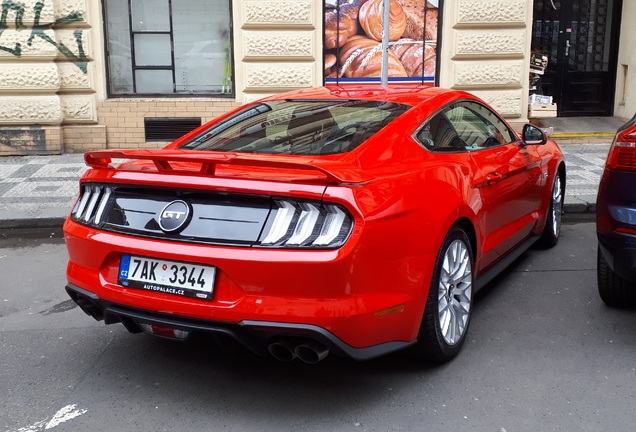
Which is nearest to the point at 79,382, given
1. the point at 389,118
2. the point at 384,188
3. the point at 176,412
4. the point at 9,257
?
the point at 176,412

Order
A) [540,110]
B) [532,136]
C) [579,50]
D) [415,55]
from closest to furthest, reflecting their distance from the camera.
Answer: [532,136]
[415,55]
[540,110]
[579,50]

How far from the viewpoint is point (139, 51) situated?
10836 millimetres

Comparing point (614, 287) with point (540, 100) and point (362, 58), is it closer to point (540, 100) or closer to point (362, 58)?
point (362, 58)

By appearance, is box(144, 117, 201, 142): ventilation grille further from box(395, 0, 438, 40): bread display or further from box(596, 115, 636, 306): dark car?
box(596, 115, 636, 306): dark car

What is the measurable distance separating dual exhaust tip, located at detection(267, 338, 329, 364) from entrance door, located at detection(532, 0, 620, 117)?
1043cm

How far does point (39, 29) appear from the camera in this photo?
10.0 m

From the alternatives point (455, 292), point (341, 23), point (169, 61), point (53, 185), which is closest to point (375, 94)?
point (455, 292)

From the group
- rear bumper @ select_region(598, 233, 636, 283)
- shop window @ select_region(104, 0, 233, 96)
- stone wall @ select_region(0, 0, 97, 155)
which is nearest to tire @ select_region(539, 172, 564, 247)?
rear bumper @ select_region(598, 233, 636, 283)

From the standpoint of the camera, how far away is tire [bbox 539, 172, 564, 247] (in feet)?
19.1

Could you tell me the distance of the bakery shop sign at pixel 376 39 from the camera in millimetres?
10656

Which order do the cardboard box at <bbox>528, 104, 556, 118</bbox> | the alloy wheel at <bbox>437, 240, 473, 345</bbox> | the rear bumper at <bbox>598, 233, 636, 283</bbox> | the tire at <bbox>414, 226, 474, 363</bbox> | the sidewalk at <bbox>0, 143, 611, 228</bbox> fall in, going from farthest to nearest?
the cardboard box at <bbox>528, 104, 556, 118</bbox> → the sidewalk at <bbox>0, 143, 611, 228</bbox> → the rear bumper at <bbox>598, 233, 636, 283</bbox> → the alloy wheel at <bbox>437, 240, 473, 345</bbox> → the tire at <bbox>414, 226, 474, 363</bbox>

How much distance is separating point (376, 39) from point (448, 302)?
25.4 feet

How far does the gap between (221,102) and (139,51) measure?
1502mm

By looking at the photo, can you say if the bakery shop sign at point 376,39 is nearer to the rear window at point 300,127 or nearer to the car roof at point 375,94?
the car roof at point 375,94
